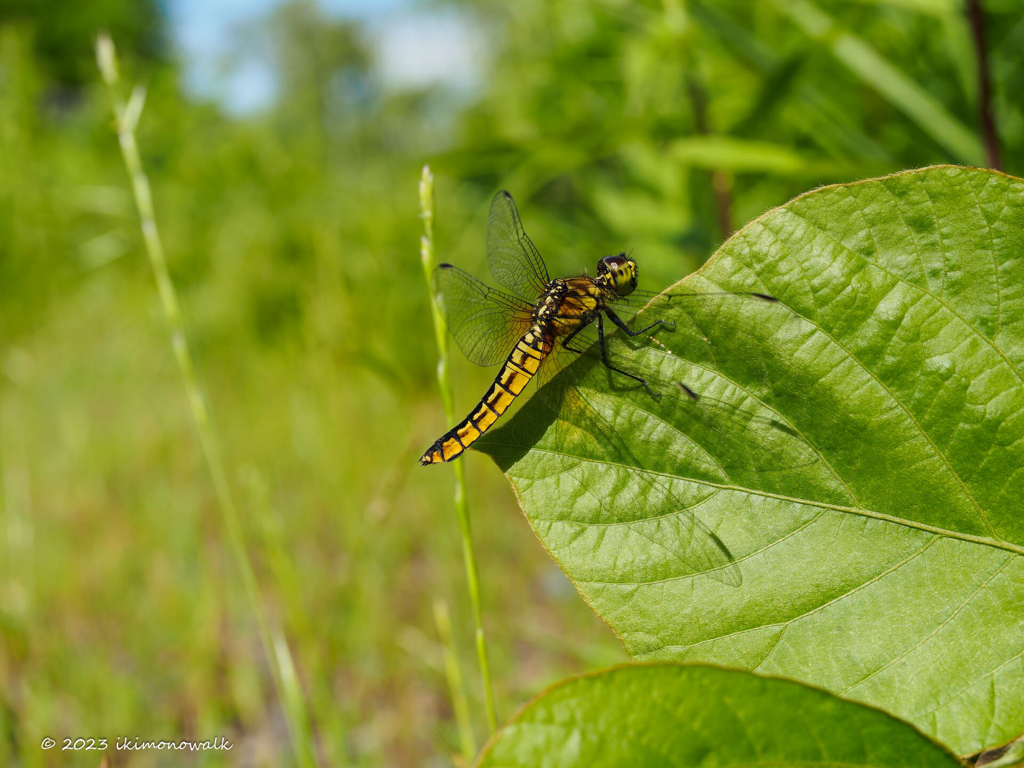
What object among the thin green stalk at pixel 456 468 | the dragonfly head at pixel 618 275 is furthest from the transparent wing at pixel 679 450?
the dragonfly head at pixel 618 275

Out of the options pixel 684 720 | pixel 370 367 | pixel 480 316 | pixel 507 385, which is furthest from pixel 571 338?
pixel 370 367

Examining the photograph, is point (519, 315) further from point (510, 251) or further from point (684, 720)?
point (684, 720)

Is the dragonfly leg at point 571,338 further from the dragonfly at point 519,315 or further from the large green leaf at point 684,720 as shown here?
the large green leaf at point 684,720

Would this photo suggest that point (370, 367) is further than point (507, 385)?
Yes

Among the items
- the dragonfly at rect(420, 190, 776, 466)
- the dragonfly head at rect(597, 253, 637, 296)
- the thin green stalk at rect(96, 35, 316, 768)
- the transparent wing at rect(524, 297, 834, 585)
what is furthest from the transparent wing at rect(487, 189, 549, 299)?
the transparent wing at rect(524, 297, 834, 585)

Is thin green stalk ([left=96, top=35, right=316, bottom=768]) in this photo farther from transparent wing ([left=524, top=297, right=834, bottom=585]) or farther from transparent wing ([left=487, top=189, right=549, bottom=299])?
transparent wing ([left=524, top=297, right=834, bottom=585])

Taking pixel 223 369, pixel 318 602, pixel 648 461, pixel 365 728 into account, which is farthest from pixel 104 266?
pixel 648 461

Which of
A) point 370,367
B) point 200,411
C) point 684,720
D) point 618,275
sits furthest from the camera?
point 370,367

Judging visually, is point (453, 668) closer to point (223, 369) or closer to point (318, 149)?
point (223, 369)
